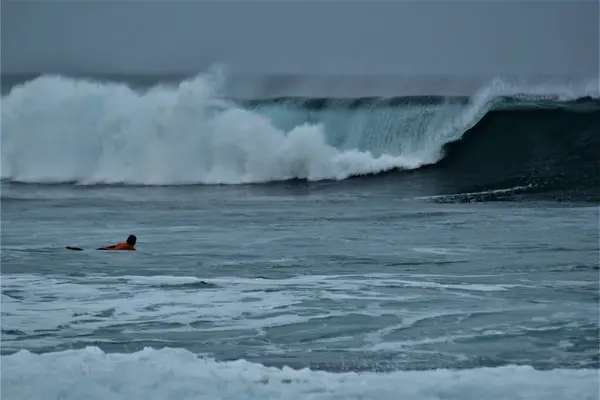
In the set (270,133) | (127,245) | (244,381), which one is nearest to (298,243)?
(127,245)

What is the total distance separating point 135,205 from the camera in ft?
60.9

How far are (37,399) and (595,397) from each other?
3643 millimetres

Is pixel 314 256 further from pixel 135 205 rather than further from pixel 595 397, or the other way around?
pixel 135 205

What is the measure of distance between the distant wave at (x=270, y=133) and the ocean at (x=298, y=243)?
7cm

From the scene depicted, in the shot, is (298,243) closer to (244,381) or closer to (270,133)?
(244,381)

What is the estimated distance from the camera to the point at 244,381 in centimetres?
693

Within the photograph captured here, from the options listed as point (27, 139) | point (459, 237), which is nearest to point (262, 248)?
Result: point (459, 237)

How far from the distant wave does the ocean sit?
0.22 ft

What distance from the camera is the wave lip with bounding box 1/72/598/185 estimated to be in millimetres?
23969

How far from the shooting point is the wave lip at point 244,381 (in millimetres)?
6668

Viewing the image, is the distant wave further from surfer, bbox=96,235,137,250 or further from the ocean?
surfer, bbox=96,235,137,250

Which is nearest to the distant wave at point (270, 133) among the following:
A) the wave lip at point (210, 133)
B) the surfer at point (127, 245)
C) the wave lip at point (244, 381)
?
the wave lip at point (210, 133)

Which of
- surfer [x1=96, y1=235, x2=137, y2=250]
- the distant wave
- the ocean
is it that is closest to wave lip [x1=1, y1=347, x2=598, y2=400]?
the ocean

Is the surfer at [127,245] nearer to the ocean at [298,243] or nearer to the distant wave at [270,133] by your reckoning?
the ocean at [298,243]
